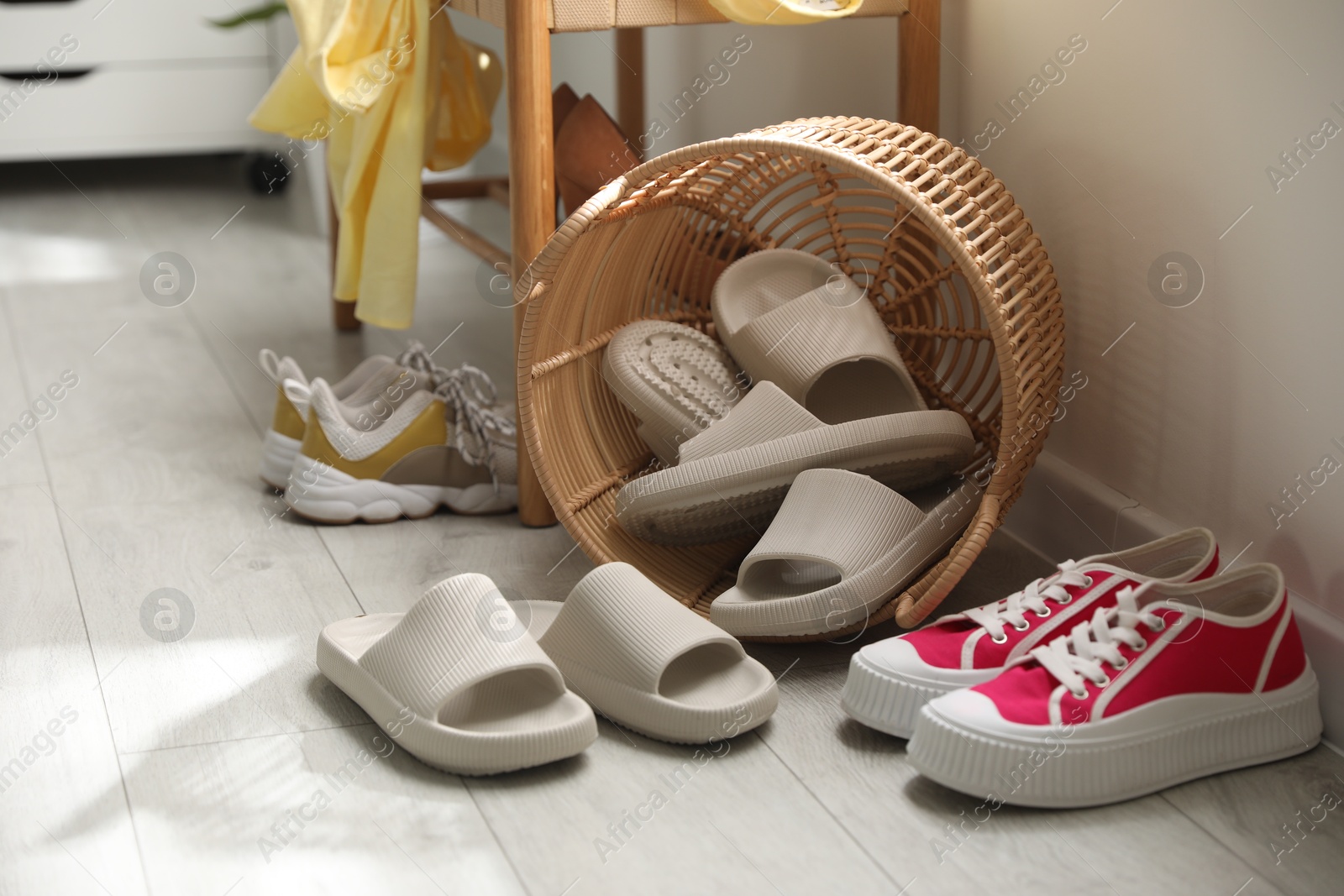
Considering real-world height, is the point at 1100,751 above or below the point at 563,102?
below

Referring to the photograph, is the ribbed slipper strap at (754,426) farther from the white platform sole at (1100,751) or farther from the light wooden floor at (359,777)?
the white platform sole at (1100,751)

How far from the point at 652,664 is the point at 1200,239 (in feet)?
1.73

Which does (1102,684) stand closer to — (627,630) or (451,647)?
(627,630)

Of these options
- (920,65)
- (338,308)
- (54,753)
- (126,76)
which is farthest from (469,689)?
(126,76)

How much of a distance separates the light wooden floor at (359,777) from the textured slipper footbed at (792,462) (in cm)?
13

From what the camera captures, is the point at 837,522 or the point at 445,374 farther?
the point at 445,374

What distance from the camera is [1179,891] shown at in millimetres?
701

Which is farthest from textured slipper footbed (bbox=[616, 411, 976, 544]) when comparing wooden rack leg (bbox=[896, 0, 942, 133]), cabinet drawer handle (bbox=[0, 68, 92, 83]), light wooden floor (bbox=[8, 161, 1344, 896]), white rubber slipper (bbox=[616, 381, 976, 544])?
cabinet drawer handle (bbox=[0, 68, 92, 83])

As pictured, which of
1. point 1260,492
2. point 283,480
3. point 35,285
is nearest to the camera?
point 1260,492

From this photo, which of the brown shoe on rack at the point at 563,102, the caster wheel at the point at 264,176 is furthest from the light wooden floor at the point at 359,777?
the caster wheel at the point at 264,176

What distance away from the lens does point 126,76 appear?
2.66m

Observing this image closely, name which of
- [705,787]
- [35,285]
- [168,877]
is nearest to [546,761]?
[705,787]

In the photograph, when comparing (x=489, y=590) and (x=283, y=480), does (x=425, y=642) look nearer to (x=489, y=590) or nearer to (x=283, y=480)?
(x=489, y=590)

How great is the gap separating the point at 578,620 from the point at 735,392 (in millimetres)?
342
